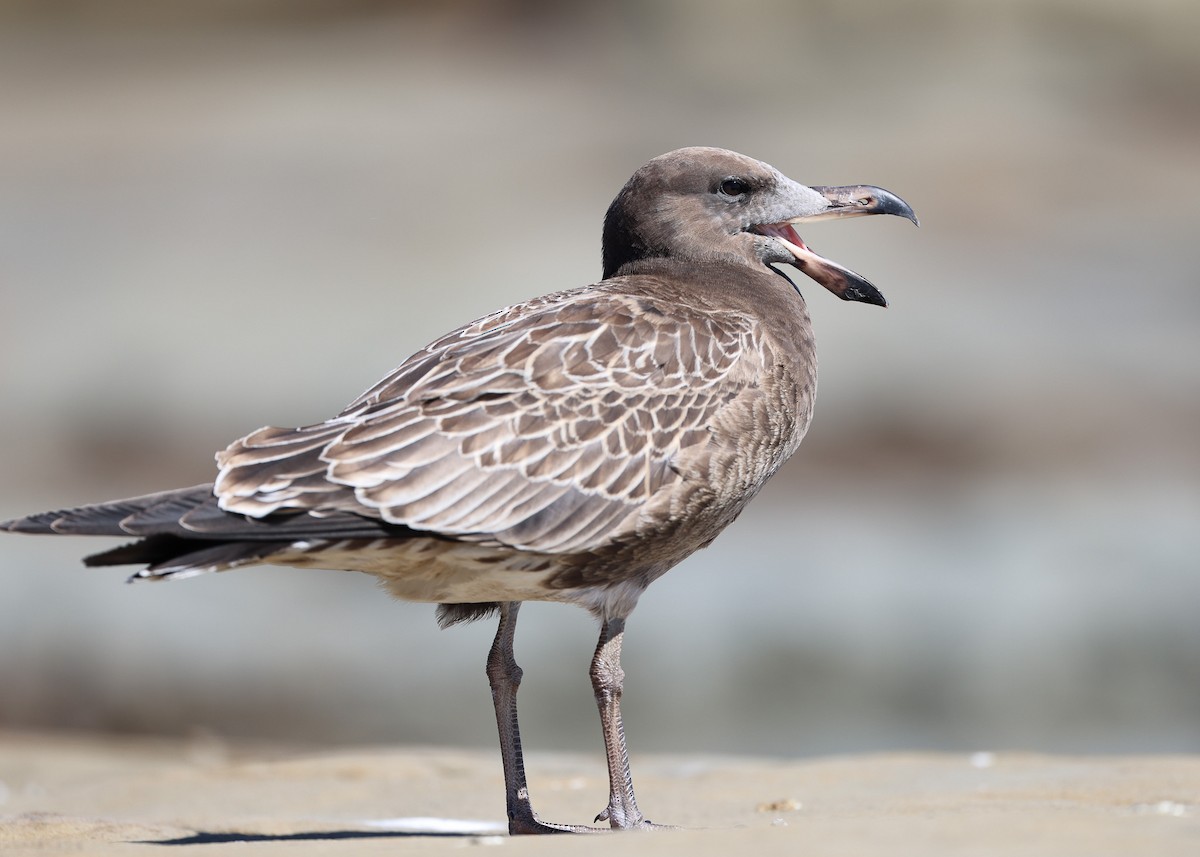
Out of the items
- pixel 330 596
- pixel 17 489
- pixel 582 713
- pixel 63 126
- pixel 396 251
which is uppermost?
pixel 63 126

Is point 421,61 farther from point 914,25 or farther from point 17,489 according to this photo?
point 17,489

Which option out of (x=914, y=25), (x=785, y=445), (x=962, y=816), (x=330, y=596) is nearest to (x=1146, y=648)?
(x=330, y=596)

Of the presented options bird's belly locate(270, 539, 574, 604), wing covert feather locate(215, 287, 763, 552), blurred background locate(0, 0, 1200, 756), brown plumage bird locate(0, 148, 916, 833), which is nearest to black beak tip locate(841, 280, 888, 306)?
brown plumage bird locate(0, 148, 916, 833)

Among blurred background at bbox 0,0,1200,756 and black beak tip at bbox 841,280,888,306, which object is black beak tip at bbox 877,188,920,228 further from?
blurred background at bbox 0,0,1200,756

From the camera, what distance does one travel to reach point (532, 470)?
22.0 ft

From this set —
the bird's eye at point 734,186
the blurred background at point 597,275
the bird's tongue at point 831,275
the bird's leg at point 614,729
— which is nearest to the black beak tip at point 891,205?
the bird's tongue at point 831,275

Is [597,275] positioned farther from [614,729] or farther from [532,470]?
[532,470]

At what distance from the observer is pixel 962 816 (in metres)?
5.40

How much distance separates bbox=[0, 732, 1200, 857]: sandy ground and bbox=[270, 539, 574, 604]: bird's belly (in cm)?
98

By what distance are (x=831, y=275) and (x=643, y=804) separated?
9.04 ft

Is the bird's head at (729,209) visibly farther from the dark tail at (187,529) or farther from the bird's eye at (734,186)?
the dark tail at (187,529)

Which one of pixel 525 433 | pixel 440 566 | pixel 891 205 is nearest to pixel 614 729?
pixel 440 566

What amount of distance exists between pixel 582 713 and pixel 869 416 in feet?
16.5

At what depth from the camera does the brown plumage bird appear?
620cm
